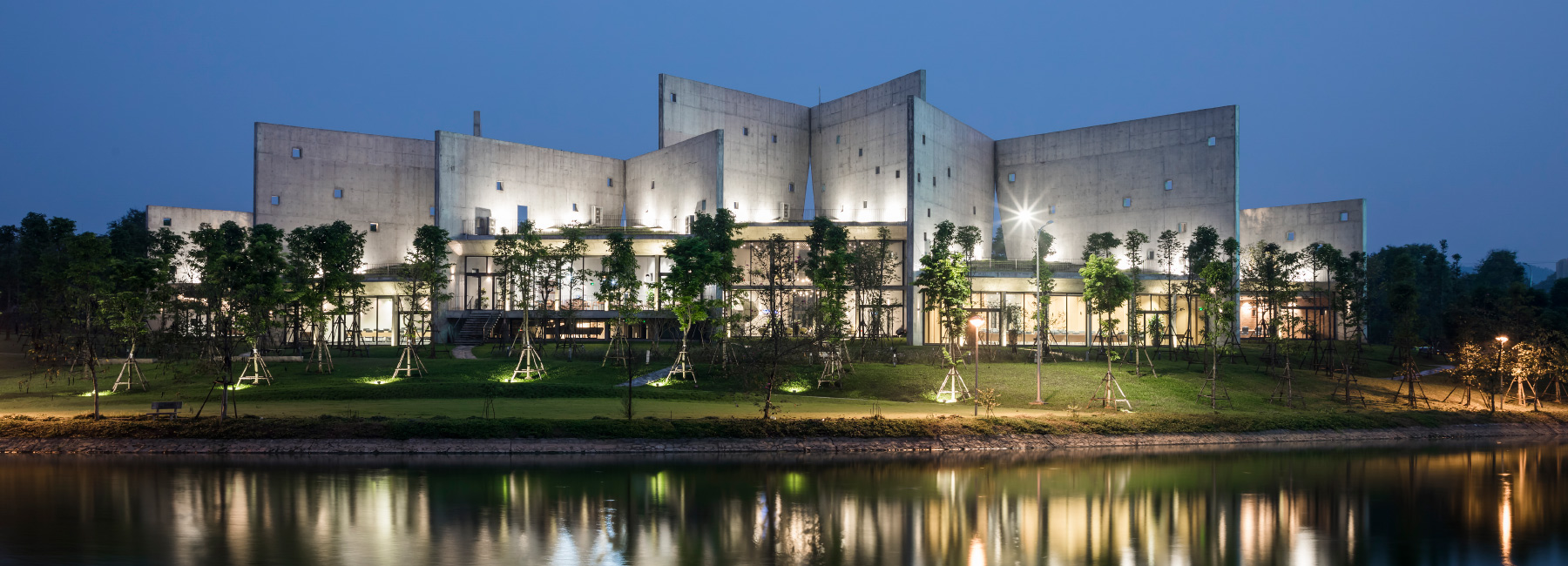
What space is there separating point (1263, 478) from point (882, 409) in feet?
34.9

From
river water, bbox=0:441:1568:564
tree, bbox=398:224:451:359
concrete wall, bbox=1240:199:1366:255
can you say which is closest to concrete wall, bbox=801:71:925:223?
tree, bbox=398:224:451:359

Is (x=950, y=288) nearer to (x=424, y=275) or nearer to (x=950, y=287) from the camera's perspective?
(x=950, y=287)

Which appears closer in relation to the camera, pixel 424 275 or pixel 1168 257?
pixel 424 275

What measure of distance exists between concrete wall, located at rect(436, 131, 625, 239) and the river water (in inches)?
1361

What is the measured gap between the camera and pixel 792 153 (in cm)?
5866

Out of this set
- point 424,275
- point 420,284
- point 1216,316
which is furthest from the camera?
point 420,284

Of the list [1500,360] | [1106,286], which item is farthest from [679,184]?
[1500,360]

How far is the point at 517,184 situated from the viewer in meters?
55.4

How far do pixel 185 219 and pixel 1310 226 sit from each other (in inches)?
2930

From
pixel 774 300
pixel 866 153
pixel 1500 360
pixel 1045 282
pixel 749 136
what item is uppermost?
pixel 749 136

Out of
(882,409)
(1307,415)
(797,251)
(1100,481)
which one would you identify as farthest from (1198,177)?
(1100,481)

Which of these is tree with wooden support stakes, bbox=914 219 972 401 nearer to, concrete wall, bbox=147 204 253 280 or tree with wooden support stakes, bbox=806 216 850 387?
tree with wooden support stakes, bbox=806 216 850 387

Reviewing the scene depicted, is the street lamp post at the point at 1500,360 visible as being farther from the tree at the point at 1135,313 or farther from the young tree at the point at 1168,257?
the young tree at the point at 1168,257

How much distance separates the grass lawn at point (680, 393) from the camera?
25016mm
